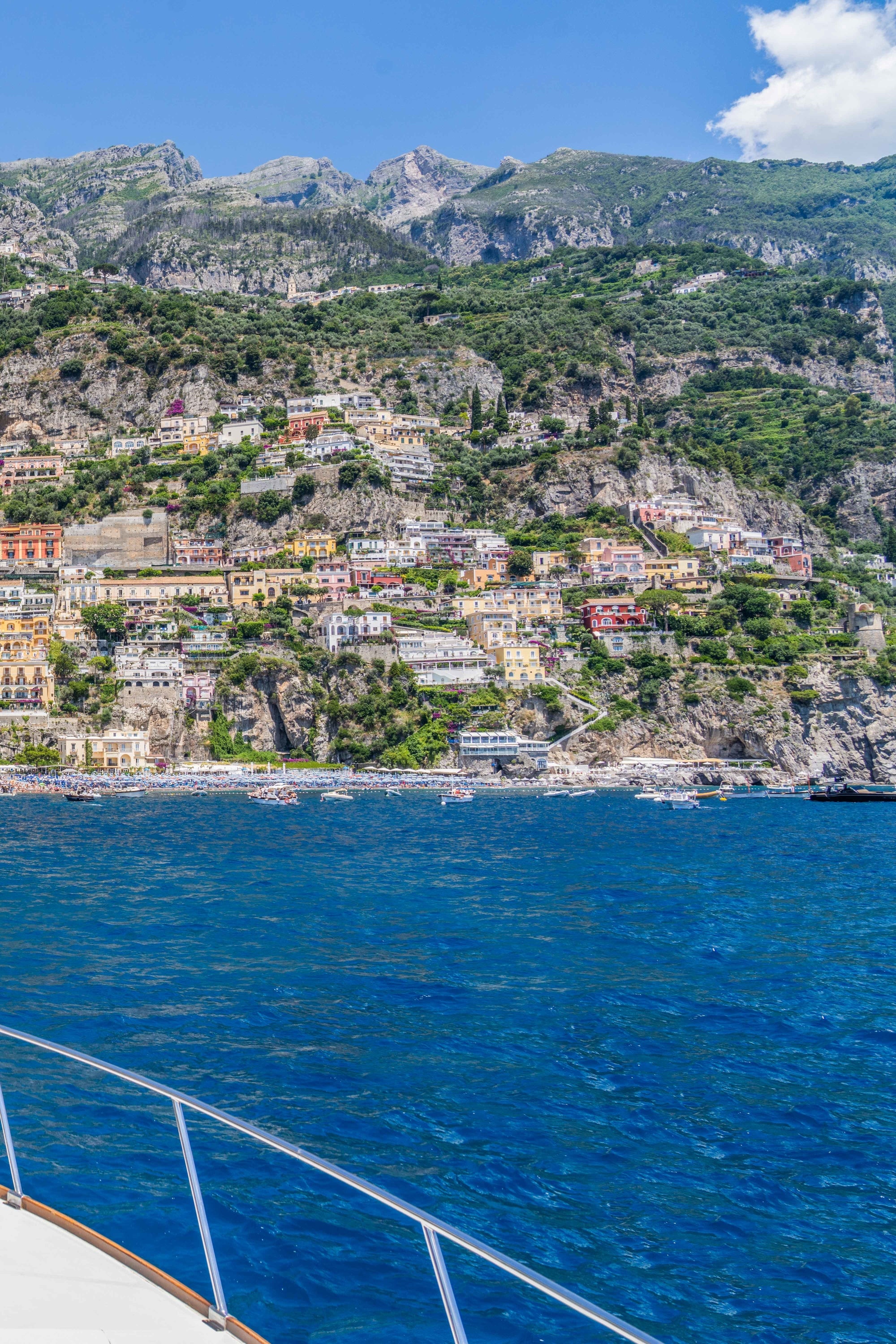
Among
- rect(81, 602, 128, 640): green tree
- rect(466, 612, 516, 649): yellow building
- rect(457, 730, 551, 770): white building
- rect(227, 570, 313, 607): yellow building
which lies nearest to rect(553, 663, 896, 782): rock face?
rect(457, 730, 551, 770): white building

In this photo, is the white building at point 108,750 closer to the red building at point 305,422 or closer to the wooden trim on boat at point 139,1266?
the red building at point 305,422

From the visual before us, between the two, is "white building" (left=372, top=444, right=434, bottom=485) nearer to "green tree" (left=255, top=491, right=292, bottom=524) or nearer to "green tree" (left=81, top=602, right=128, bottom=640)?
"green tree" (left=255, top=491, right=292, bottom=524)

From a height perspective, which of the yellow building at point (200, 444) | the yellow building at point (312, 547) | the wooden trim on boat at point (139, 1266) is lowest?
the wooden trim on boat at point (139, 1266)

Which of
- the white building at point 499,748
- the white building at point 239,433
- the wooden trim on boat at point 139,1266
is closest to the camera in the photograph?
the wooden trim on boat at point 139,1266

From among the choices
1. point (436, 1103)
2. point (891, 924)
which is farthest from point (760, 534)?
Answer: point (436, 1103)

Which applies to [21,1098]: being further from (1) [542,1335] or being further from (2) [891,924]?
(2) [891,924]

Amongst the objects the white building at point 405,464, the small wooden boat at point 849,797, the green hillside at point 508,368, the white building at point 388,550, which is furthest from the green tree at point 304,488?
the small wooden boat at point 849,797
